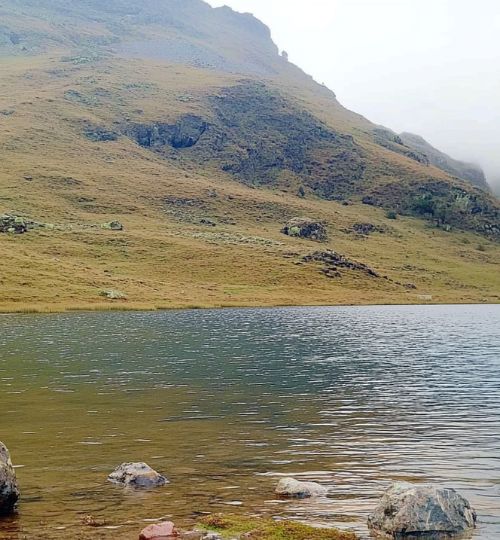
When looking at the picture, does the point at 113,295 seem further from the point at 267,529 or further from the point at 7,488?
the point at 267,529

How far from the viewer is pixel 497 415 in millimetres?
36594

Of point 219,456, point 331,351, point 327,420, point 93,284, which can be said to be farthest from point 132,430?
point 93,284

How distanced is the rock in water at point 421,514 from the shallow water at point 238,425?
0.57m

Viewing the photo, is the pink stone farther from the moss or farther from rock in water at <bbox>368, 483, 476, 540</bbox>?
rock in water at <bbox>368, 483, 476, 540</bbox>

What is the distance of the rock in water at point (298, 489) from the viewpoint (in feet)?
70.2

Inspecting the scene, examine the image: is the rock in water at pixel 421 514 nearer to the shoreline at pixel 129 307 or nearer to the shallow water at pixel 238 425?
the shallow water at pixel 238 425

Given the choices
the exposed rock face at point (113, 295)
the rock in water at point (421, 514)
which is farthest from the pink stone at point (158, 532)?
the exposed rock face at point (113, 295)

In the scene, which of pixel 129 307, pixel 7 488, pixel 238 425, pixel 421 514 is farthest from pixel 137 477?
pixel 129 307

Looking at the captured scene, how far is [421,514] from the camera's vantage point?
18.1m

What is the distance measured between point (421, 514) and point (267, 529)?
4.21 metres

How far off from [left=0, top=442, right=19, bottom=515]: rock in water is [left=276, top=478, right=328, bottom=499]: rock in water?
8.26m

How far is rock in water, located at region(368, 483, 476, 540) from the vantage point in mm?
17844

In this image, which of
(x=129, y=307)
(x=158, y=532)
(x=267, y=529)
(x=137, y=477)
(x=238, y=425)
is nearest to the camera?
(x=158, y=532)

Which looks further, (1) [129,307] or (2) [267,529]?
(1) [129,307]
